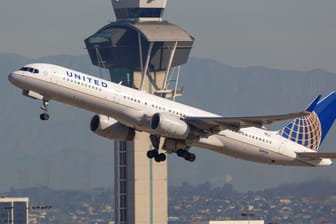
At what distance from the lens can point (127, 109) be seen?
83688 mm

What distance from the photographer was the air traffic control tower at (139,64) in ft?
587

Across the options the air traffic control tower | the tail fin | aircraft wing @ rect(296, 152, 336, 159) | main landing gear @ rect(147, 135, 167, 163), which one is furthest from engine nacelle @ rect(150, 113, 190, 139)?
the air traffic control tower

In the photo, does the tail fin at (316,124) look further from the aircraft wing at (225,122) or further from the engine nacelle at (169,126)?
the engine nacelle at (169,126)

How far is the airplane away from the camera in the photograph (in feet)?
271

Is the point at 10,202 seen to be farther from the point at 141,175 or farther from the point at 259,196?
the point at 259,196

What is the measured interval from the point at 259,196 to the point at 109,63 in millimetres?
35018

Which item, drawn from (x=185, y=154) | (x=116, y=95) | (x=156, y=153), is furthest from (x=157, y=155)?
(x=116, y=95)

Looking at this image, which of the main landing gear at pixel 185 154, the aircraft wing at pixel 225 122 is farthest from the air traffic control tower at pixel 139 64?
the aircraft wing at pixel 225 122

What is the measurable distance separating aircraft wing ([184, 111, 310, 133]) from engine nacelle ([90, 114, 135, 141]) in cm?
530

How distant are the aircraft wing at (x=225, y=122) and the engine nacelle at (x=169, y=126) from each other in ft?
2.84

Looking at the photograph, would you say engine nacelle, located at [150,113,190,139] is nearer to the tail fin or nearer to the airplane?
the airplane

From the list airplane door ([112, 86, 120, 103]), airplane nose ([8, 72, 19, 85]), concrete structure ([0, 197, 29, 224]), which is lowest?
A: airplane door ([112, 86, 120, 103])

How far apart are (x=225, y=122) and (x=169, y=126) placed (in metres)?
4.27

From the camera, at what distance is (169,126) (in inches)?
3329
